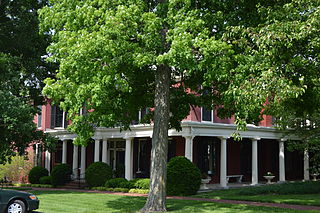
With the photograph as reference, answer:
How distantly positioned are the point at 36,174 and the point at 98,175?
7.10 m

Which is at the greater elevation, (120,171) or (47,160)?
A: (47,160)

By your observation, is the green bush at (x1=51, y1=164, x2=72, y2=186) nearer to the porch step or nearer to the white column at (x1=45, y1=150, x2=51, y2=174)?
the porch step

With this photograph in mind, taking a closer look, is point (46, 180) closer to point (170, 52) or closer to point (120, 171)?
point (120, 171)

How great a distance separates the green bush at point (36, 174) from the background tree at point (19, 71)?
24.7ft

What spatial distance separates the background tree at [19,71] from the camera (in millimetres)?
22000

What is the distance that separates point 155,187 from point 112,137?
48.7ft

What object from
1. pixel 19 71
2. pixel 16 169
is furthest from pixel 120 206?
pixel 16 169

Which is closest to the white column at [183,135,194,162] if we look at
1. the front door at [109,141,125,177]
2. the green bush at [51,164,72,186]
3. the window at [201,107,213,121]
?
the window at [201,107,213,121]

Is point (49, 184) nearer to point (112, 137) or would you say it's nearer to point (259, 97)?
point (112, 137)

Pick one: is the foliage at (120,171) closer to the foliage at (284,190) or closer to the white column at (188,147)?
the white column at (188,147)

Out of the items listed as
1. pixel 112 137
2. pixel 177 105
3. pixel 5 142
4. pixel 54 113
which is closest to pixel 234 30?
pixel 177 105

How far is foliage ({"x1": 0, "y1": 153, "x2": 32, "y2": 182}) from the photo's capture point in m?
32.7

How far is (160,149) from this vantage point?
49.4ft

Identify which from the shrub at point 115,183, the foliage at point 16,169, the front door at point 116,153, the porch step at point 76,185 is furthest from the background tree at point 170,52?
the foliage at point 16,169
